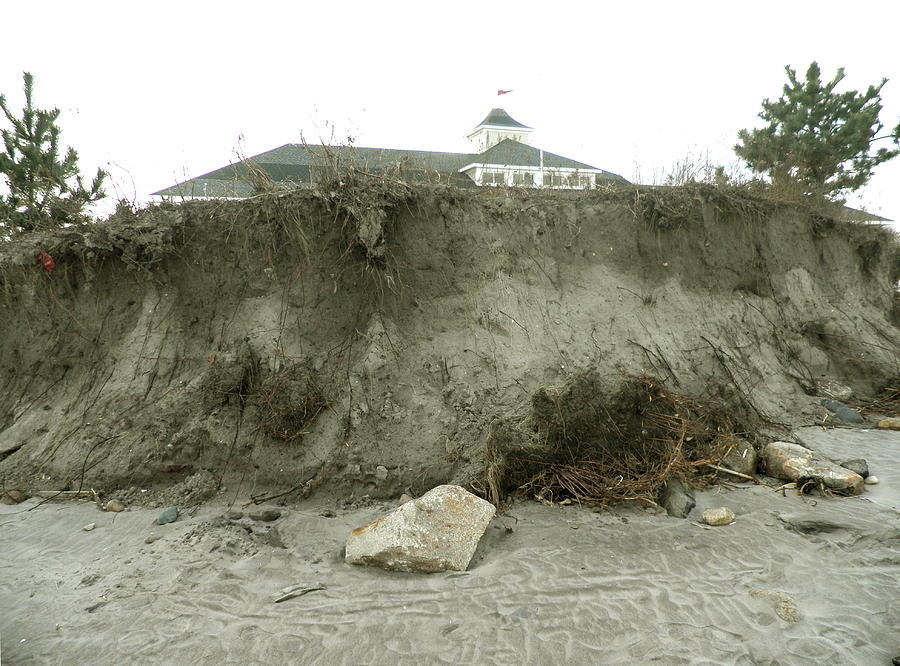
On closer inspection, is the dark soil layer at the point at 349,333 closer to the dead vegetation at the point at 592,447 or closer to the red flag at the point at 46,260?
the red flag at the point at 46,260

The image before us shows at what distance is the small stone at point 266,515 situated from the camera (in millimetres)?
4711

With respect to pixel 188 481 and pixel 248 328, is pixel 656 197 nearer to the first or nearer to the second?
pixel 248 328

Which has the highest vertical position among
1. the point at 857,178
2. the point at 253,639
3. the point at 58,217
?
the point at 857,178

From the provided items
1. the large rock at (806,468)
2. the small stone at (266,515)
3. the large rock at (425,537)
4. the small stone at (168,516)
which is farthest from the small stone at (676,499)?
the small stone at (168,516)

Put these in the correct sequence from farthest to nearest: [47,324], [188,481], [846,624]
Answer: [47,324], [188,481], [846,624]

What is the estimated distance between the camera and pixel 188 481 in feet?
17.1

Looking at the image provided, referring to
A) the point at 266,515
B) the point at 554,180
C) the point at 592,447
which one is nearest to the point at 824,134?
the point at 554,180

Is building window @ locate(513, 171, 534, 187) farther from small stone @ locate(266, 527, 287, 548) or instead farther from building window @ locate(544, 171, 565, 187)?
small stone @ locate(266, 527, 287, 548)

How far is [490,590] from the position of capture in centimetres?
369

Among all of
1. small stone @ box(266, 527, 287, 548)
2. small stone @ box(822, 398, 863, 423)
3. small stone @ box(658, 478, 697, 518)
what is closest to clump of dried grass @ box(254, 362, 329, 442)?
small stone @ box(266, 527, 287, 548)

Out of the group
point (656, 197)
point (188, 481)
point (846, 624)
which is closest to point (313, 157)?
point (188, 481)

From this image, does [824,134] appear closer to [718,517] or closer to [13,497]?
[718,517]

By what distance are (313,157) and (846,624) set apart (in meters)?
6.13

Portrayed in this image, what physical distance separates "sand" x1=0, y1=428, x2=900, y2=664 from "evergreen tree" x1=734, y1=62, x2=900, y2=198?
44.2 feet
